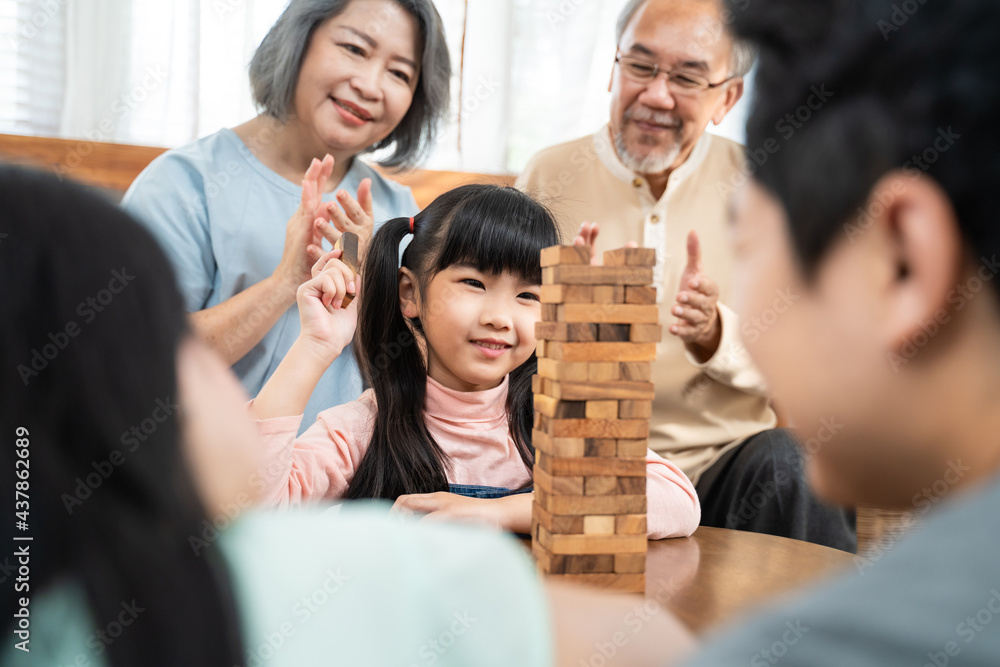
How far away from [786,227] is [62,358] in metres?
0.37

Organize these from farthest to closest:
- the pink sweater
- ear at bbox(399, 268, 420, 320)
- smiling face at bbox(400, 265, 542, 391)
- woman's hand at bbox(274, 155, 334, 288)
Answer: woman's hand at bbox(274, 155, 334, 288) → ear at bbox(399, 268, 420, 320) → smiling face at bbox(400, 265, 542, 391) → the pink sweater

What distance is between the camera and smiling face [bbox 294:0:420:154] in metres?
1.79

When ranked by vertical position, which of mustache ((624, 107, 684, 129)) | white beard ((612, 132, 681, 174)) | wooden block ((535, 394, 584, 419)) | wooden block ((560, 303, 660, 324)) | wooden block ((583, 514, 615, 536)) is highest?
mustache ((624, 107, 684, 129))

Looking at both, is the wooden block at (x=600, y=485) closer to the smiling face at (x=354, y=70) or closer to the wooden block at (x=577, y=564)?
the wooden block at (x=577, y=564)

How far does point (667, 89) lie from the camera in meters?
1.96

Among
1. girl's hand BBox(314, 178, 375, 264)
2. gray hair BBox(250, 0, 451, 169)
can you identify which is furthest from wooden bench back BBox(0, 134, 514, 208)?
girl's hand BBox(314, 178, 375, 264)

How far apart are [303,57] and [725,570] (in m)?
1.53

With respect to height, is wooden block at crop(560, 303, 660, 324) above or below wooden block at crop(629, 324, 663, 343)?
above

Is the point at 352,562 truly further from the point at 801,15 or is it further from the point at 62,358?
the point at 801,15

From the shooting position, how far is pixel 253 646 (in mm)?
387

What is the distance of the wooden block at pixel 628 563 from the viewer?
837 millimetres

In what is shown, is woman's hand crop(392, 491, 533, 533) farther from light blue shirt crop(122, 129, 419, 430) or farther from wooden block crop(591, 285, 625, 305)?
light blue shirt crop(122, 129, 419, 430)

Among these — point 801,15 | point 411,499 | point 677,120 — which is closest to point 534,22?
point 677,120

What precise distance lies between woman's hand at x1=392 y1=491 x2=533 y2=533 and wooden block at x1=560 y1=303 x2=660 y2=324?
1.13ft
